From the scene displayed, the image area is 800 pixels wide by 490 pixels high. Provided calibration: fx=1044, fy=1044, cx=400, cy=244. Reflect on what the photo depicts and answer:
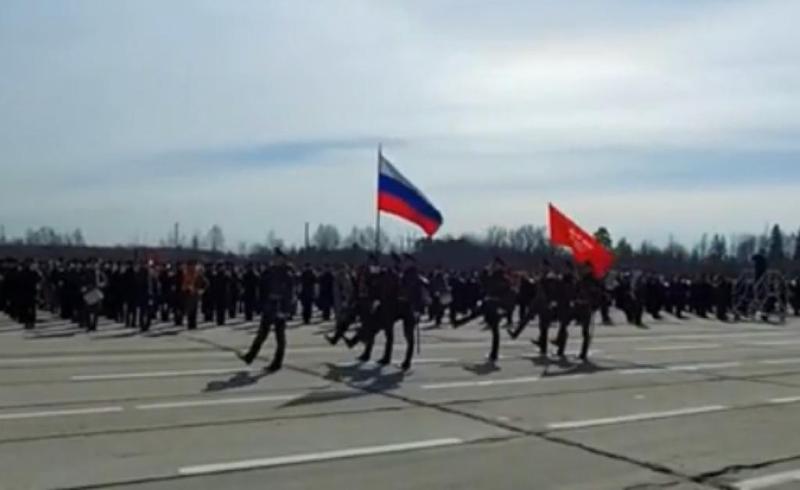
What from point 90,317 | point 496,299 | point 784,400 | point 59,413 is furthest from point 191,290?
point 784,400

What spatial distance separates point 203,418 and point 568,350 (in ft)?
37.5

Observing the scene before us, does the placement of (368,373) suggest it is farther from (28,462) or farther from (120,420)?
(28,462)

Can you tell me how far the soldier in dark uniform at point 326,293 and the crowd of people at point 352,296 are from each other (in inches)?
1.3

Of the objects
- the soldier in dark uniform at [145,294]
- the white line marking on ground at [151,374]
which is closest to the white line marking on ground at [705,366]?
the white line marking on ground at [151,374]

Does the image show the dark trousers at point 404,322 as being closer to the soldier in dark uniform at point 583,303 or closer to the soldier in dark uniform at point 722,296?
the soldier in dark uniform at point 583,303

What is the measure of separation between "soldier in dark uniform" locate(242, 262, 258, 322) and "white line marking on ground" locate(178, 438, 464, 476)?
18988 mm

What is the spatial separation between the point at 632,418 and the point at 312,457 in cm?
444

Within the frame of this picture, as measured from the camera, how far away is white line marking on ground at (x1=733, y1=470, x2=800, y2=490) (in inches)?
335

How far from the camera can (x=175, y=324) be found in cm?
2589

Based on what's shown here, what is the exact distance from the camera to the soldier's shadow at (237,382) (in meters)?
13.1

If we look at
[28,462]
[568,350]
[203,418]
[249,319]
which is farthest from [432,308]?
[28,462]

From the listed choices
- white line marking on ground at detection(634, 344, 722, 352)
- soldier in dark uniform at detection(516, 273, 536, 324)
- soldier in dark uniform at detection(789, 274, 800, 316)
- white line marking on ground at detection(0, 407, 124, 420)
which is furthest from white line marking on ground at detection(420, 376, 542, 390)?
soldier in dark uniform at detection(789, 274, 800, 316)

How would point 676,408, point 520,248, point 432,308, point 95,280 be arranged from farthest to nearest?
point 520,248
point 432,308
point 95,280
point 676,408

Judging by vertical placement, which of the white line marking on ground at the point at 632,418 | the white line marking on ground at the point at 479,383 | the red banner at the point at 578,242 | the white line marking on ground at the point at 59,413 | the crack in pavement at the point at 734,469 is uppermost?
the red banner at the point at 578,242
